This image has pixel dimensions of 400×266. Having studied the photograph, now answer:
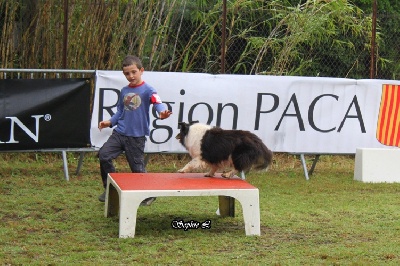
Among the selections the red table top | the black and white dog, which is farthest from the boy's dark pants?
the black and white dog

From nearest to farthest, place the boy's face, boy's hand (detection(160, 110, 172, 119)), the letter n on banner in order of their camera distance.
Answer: boy's hand (detection(160, 110, 172, 119))
the boy's face
the letter n on banner

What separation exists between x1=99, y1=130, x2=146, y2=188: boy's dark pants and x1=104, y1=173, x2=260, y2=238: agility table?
884mm

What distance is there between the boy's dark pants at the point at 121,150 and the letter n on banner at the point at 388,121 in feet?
14.4

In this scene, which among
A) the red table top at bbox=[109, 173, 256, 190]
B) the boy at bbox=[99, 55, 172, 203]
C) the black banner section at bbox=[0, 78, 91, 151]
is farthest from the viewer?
the black banner section at bbox=[0, 78, 91, 151]

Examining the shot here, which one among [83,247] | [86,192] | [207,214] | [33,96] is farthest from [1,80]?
[83,247]

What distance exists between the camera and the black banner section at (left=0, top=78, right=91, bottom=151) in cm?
1145

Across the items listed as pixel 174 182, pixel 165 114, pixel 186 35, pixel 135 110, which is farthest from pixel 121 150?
pixel 186 35

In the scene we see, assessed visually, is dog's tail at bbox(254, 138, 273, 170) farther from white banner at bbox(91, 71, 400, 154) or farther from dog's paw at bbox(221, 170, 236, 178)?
white banner at bbox(91, 71, 400, 154)

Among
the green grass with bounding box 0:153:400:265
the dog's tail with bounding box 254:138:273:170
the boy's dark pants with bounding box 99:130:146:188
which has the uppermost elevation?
the dog's tail with bounding box 254:138:273:170

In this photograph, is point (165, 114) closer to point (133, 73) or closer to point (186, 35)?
point (133, 73)

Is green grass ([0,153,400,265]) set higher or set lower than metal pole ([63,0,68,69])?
lower

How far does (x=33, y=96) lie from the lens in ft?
38.0

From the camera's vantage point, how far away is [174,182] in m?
8.28

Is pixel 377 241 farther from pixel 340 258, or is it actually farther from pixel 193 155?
pixel 193 155
